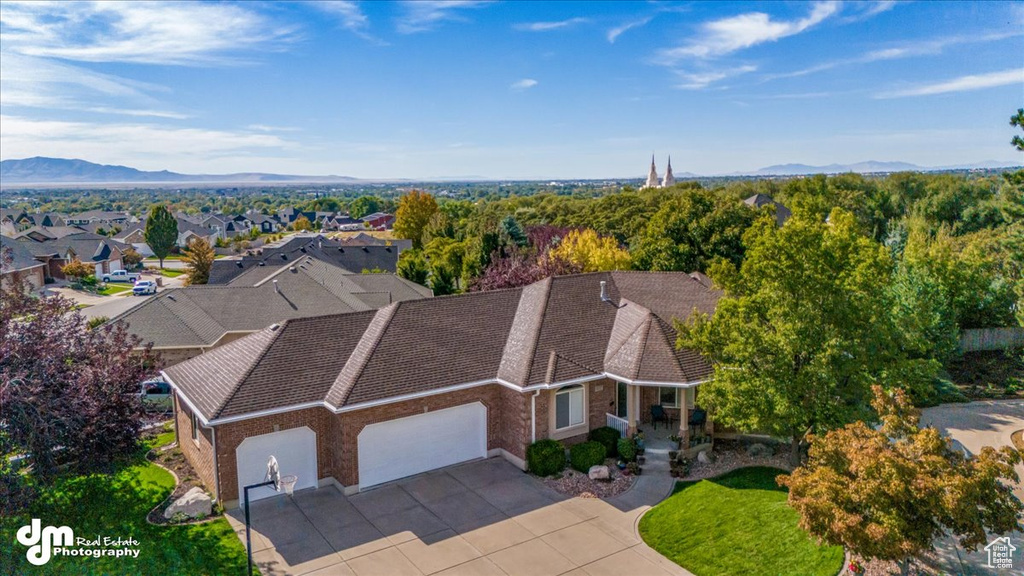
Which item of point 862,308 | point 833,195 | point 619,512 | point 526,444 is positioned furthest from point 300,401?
point 833,195

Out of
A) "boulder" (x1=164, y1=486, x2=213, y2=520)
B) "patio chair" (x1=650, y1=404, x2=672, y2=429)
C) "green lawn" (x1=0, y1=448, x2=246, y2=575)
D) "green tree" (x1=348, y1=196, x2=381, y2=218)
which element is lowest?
"green lawn" (x1=0, y1=448, x2=246, y2=575)

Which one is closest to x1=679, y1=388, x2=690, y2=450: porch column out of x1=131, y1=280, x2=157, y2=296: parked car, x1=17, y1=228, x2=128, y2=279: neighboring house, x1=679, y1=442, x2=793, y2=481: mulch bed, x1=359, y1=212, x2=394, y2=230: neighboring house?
x1=679, y1=442, x2=793, y2=481: mulch bed

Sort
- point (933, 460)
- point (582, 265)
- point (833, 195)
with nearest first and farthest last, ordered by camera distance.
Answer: point (933, 460) → point (582, 265) → point (833, 195)

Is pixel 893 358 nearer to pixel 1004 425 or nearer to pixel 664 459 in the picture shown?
pixel 664 459

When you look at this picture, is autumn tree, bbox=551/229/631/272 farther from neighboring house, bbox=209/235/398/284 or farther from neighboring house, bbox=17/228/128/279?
neighboring house, bbox=17/228/128/279

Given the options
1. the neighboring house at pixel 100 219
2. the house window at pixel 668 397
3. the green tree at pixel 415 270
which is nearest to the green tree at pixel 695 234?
the house window at pixel 668 397
